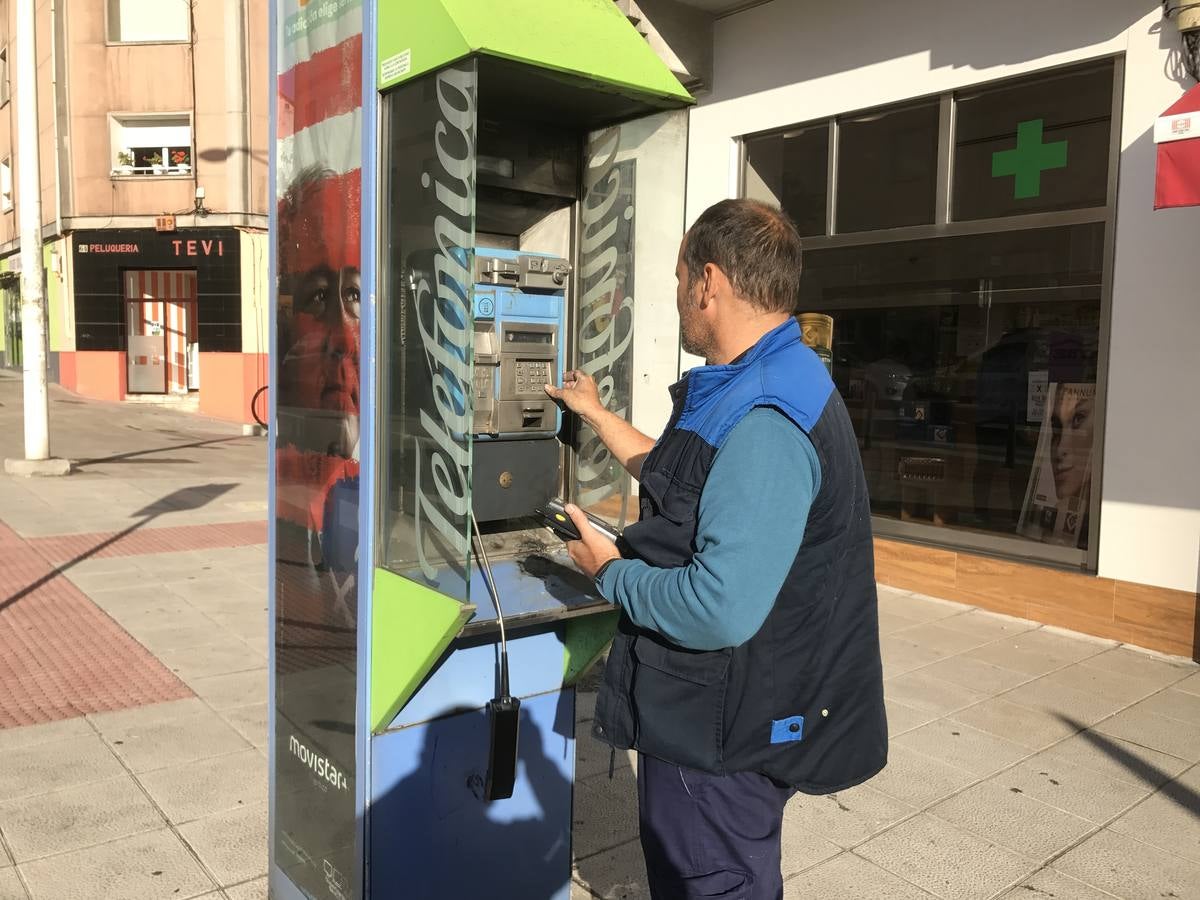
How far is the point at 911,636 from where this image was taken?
5699mm

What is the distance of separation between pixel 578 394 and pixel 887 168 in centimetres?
495

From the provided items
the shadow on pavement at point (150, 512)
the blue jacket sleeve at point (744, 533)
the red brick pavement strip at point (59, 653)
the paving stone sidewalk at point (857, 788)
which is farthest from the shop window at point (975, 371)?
the shadow on pavement at point (150, 512)

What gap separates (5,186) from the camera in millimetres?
23562

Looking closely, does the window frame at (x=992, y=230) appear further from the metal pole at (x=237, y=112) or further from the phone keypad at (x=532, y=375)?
the metal pole at (x=237, y=112)

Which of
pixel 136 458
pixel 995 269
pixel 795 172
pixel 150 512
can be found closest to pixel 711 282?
pixel 995 269

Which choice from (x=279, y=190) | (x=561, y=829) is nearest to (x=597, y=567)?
(x=561, y=829)

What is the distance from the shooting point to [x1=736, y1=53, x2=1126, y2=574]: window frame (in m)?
5.69

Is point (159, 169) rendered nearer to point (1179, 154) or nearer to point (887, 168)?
point (887, 168)

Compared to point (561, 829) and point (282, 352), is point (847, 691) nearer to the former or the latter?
point (561, 829)

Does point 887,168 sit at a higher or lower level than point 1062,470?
higher

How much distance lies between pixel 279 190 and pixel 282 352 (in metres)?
0.43

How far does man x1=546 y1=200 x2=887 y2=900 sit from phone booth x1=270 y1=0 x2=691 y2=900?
17.4 inches

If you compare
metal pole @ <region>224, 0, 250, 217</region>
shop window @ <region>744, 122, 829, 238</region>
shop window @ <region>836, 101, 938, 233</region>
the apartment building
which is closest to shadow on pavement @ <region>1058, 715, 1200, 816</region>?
shop window @ <region>836, 101, 938, 233</region>

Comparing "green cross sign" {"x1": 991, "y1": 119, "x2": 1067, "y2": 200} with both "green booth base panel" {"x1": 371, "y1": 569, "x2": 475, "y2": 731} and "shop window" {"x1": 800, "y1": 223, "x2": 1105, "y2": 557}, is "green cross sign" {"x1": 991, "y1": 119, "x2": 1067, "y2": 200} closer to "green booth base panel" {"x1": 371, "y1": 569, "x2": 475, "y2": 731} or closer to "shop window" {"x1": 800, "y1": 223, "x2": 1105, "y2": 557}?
"shop window" {"x1": 800, "y1": 223, "x2": 1105, "y2": 557}
